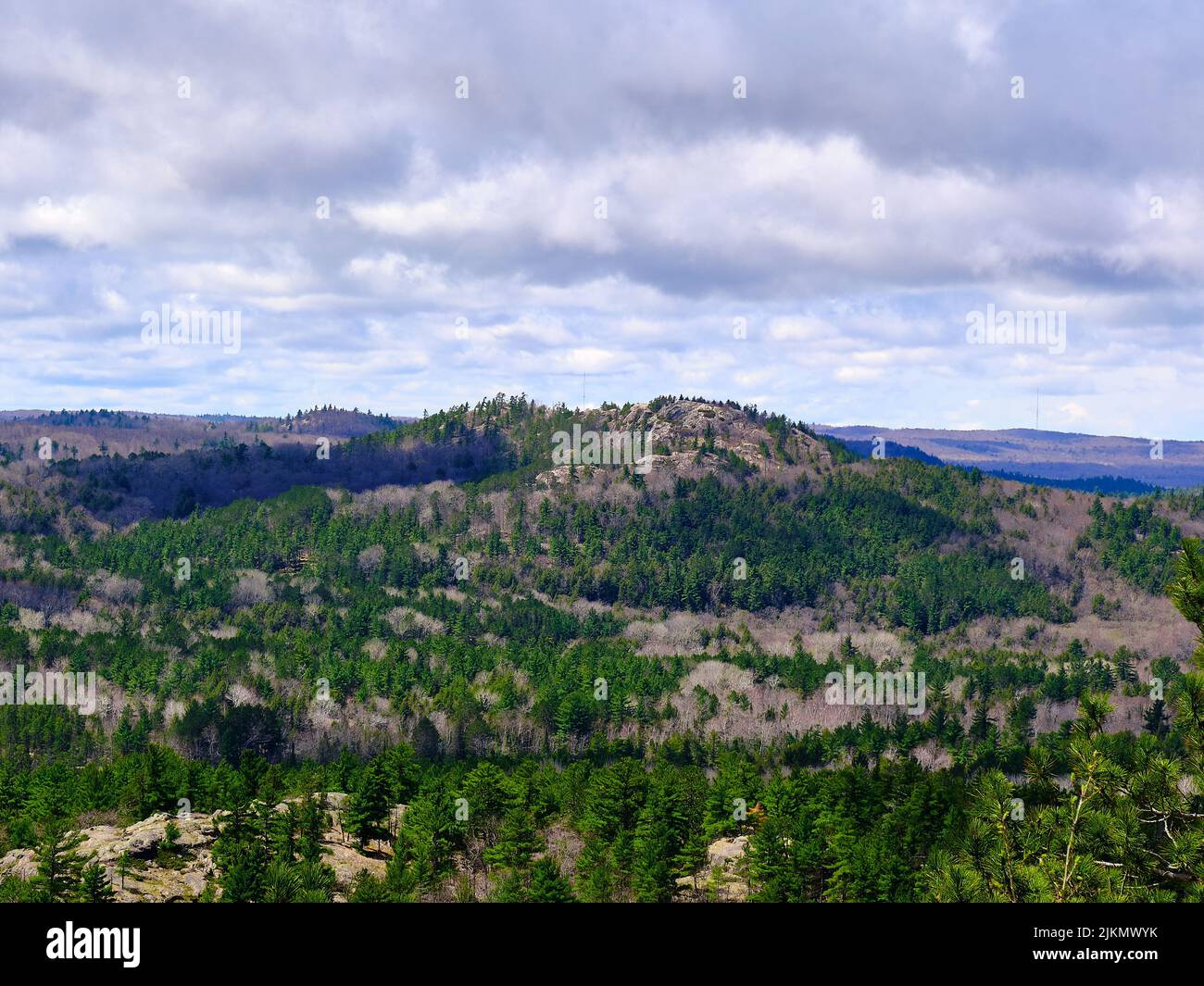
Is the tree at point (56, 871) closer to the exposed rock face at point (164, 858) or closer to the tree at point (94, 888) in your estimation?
the tree at point (94, 888)

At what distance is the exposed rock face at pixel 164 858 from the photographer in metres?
72.1

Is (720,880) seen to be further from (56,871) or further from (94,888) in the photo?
(56,871)

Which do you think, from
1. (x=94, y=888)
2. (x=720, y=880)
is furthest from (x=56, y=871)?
(x=720, y=880)

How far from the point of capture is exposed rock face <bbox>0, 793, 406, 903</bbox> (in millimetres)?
72125

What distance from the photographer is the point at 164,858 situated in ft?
256

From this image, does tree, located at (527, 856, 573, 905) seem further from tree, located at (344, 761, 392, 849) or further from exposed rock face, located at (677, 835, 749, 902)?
tree, located at (344, 761, 392, 849)

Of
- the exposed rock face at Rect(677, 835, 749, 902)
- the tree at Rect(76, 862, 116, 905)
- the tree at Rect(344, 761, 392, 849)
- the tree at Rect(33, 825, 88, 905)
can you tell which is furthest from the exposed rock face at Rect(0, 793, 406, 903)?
the exposed rock face at Rect(677, 835, 749, 902)

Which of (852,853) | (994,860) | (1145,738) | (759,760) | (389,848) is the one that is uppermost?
(1145,738)

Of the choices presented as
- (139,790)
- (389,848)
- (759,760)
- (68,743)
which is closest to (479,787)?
(389,848)

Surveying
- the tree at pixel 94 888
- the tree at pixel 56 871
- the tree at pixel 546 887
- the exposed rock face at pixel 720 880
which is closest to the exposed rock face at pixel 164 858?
the tree at pixel 94 888
